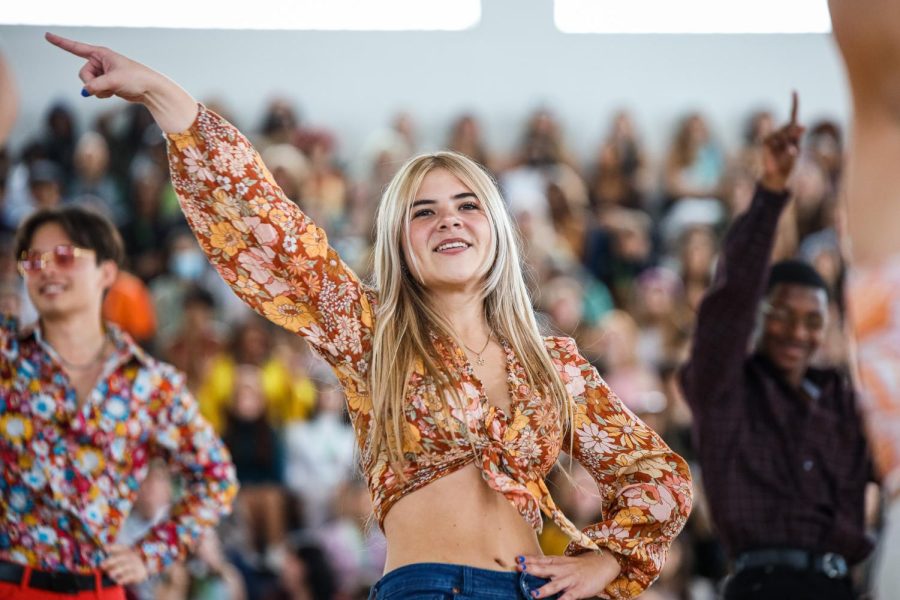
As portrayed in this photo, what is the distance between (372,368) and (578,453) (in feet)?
1.76

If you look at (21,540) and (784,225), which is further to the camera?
(784,225)

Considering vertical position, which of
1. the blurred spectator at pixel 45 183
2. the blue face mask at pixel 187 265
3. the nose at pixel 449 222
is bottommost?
the nose at pixel 449 222

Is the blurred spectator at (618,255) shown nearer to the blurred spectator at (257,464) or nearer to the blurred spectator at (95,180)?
the blurred spectator at (257,464)

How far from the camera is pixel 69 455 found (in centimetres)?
362

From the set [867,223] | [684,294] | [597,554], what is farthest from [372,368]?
[684,294]

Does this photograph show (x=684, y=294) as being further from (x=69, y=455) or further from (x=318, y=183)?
(x=69, y=455)

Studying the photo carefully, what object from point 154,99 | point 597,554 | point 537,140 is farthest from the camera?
point 537,140

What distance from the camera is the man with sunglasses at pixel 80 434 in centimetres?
357

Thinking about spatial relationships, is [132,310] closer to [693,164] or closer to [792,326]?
[693,164]

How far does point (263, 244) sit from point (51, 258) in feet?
4.37

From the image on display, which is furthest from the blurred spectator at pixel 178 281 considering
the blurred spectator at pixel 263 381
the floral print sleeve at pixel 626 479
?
the floral print sleeve at pixel 626 479

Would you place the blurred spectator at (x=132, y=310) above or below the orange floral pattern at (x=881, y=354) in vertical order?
above

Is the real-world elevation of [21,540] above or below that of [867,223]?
below

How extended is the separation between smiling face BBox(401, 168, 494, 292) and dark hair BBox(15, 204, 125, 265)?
4.40 feet
